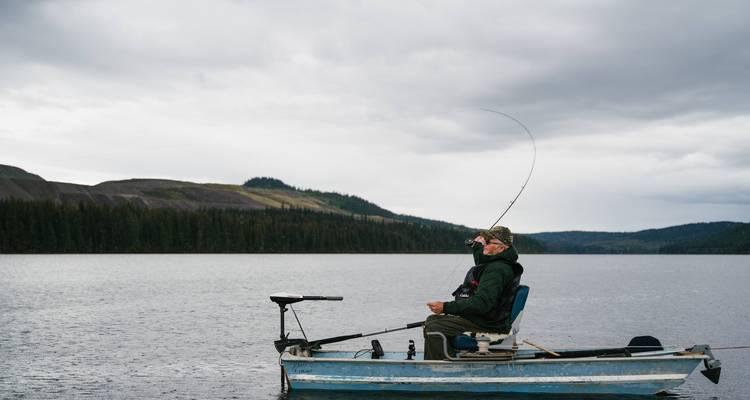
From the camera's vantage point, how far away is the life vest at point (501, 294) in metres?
14.9

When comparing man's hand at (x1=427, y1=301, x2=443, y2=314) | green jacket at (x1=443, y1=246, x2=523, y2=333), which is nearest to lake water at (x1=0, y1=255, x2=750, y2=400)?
man's hand at (x1=427, y1=301, x2=443, y2=314)

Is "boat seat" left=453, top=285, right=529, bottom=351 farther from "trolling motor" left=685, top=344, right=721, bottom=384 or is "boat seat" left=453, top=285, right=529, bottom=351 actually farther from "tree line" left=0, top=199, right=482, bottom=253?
"tree line" left=0, top=199, right=482, bottom=253

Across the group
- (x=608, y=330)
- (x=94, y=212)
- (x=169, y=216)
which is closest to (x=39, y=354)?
(x=608, y=330)

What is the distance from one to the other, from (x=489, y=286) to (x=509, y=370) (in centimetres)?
192

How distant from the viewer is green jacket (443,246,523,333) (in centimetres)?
1453

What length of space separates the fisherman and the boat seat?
0.08m

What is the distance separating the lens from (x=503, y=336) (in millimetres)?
15141

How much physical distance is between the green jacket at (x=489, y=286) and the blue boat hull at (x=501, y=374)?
3.94 ft

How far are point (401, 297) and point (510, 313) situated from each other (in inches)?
1343

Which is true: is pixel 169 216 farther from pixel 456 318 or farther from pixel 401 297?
pixel 456 318

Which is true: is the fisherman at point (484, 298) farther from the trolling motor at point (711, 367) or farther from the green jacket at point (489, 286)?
the trolling motor at point (711, 367)

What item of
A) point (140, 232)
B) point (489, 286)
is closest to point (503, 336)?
point (489, 286)

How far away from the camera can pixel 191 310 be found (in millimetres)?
37125

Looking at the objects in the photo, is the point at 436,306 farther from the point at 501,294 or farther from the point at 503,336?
the point at 503,336
